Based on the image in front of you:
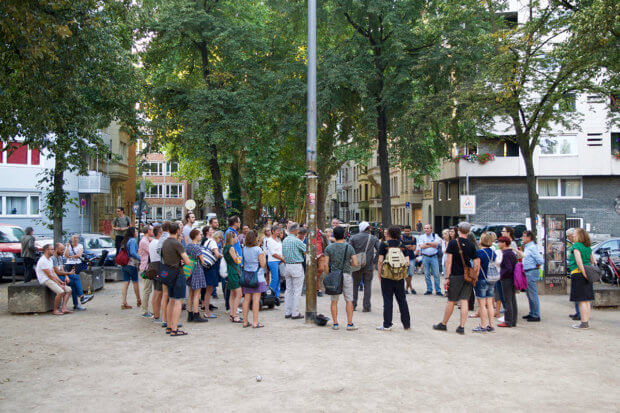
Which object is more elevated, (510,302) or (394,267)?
(394,267)

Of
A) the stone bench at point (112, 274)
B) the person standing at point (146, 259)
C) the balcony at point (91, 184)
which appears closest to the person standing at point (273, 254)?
the person standing at point (146, 259)

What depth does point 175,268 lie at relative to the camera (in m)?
9.95

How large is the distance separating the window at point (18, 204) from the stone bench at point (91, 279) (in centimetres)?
1988

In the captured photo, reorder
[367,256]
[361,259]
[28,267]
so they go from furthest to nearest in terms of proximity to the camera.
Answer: [28,267]
[367,256]
[361,259]

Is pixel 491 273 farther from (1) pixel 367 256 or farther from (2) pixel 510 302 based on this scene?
(1) pixel 367 256

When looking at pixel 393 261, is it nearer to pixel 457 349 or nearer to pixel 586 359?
pixel 457 349

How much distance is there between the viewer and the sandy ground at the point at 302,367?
20.0ft

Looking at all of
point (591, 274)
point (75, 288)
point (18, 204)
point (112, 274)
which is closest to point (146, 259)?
point (75, 288)

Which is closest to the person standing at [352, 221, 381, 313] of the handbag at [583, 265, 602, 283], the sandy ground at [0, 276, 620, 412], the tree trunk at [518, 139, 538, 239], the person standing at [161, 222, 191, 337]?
the sandy ground at [0, 276, 620, 412]

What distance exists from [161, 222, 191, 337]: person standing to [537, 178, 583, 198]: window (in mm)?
37828

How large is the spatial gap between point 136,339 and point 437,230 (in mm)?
42013

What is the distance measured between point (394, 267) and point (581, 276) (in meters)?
3.61

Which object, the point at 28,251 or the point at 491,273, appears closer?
the point at 491,273

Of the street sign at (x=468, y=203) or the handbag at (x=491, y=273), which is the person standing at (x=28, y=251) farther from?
the street sign at (x=468, y=203)
